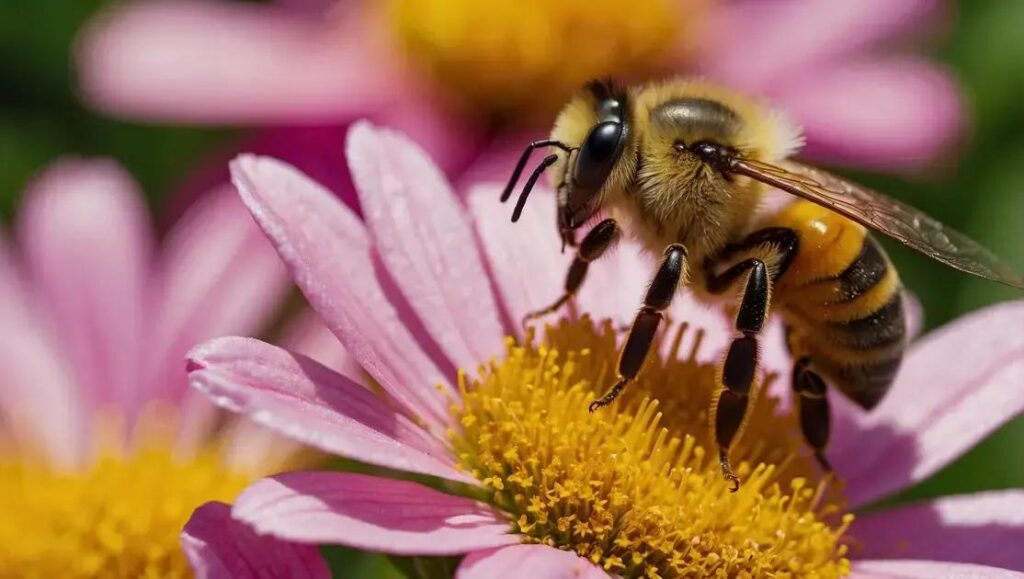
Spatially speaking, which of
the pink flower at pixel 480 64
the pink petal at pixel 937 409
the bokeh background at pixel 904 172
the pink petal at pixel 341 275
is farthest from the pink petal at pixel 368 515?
the bokeh background at pixel 904 172

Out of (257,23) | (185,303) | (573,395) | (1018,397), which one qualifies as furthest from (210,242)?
(1018,397)

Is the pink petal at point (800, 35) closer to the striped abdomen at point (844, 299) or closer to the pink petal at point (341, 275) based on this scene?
the striped abdomen at point (844, 299)

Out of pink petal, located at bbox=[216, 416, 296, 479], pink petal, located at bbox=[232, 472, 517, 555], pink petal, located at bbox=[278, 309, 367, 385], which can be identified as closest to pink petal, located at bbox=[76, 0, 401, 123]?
pink petal, located at bbox=[278, 309, 367, 385]

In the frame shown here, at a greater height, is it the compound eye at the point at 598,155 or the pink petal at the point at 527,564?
the compound eye at the point at 598,155

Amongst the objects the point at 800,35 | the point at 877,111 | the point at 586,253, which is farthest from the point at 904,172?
the point at 586,253

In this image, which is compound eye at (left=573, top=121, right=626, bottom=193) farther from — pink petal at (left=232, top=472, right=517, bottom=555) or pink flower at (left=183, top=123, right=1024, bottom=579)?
pink petal at (left=232, top=472, right=517, bottom=555)

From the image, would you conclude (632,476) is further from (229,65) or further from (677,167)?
(229,65)

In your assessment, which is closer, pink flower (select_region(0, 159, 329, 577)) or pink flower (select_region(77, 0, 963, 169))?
pink flower (select_region(0, 159, 329, 577))
